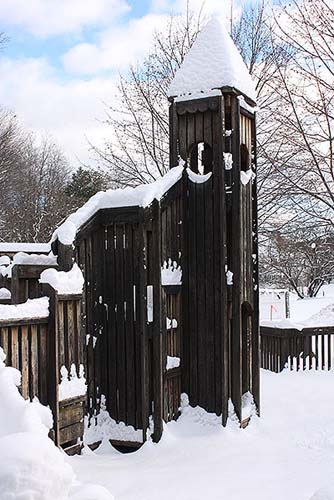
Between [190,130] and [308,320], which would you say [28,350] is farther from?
[308,320]

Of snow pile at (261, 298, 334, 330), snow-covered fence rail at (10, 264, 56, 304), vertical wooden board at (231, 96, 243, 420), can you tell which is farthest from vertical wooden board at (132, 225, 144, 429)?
snow pile at (261, 298, 334, 330)

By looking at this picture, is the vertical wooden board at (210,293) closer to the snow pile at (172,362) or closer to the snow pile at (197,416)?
the snow pile at (197,416)

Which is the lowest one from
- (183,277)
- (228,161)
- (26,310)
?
(26,310)

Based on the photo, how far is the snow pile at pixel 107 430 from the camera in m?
7.25

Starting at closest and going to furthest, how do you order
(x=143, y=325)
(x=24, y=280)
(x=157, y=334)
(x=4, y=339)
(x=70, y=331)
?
(x=4, y=339) → (x=70, y=331) → (x=24, y=280) → (x=143, y=325) → (x=157, y=334)

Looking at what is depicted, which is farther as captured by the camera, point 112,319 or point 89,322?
point 112,319

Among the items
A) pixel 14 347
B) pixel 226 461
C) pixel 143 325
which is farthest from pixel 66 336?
pixel 226 461

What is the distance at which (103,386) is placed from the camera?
294 inches

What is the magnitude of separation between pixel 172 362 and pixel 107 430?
1207mm

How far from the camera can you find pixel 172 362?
788 cm

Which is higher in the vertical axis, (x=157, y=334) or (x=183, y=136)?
(x=183, y=136)

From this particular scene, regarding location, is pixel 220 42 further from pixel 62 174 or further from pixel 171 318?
pixel 62 174

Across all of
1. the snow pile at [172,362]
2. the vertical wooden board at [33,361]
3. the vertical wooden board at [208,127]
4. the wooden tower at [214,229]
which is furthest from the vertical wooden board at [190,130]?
the vertical wooden board at [33,361]

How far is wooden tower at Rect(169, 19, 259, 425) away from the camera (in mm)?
7906
